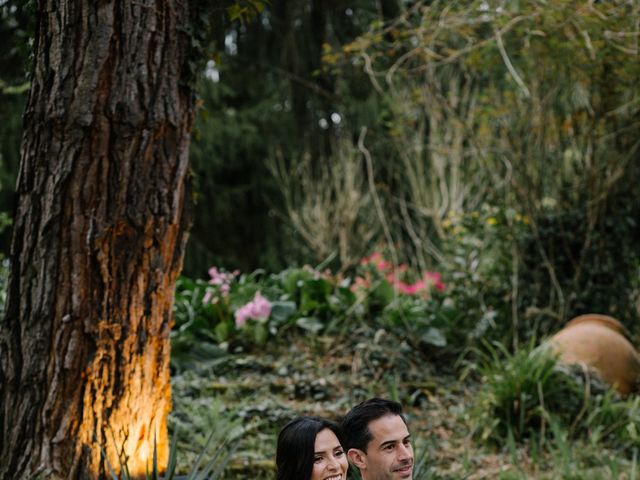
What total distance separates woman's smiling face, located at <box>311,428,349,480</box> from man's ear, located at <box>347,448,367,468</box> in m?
0.22

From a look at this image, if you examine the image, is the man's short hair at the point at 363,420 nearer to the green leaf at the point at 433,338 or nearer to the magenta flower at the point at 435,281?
the green leaf at the point at 433,338

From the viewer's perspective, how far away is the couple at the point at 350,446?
217 centimetres

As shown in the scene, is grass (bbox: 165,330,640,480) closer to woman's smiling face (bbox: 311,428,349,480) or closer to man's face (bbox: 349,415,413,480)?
man's face (bbox: 349,415,413,480)

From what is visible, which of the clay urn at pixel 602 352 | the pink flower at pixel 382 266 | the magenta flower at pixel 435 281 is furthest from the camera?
the pink flower at pixel 382 266

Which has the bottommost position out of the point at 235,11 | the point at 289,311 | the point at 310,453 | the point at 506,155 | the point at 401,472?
the point at 401,472

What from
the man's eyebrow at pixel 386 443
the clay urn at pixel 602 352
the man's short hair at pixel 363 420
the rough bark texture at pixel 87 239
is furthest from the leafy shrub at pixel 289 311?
the man's eyebrow at pixel 386 443

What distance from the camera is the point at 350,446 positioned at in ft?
8.08

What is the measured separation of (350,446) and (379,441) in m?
0.12

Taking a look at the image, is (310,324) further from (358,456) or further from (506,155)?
(358,456)

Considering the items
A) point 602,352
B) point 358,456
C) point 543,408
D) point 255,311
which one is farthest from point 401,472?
point 602,352

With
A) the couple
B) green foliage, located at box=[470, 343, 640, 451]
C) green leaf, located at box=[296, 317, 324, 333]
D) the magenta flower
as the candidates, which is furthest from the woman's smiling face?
the magenta flower

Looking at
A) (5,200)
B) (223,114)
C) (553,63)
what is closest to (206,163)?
(223,114)

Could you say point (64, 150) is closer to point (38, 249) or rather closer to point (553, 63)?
point (38, 249)

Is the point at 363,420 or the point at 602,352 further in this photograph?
the point at 602,352
